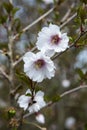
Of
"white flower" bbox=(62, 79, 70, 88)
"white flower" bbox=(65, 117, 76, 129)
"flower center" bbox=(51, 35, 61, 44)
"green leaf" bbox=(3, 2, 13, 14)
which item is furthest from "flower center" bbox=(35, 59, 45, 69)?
"white flower" bbox=(65, 117, 76, 129)

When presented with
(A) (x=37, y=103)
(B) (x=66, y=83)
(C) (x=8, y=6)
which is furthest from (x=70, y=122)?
(A) (x=37, y=103)

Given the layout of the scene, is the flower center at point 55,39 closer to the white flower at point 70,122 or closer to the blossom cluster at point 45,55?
the blossom cluster at point 45,55

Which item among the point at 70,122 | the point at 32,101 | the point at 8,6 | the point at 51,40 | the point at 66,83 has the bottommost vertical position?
the point at 32,101

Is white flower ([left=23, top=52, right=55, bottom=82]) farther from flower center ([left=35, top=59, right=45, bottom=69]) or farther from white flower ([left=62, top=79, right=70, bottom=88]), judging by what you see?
white flower ([left=62, top=79, right=70, bottom=88])

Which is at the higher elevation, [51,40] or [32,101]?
[51,40]

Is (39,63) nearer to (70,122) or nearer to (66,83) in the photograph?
(66,83)

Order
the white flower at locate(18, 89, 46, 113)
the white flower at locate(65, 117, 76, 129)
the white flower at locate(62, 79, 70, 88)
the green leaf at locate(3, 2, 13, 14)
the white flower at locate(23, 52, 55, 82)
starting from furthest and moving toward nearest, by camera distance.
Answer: the white flower at locate(65, 117, 76, 129) → the white flower at locate(62, 79, 70, 88) → the green leaf at locate(3, 2, 13, 14) → the white flower at locate(18, 89, 46, 113) → the white flower at locate(23, 52, 55, 82)

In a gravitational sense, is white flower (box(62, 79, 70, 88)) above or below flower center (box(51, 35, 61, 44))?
above

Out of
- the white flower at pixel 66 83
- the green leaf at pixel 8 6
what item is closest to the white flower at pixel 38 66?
the green leaf at pixel 8 6
